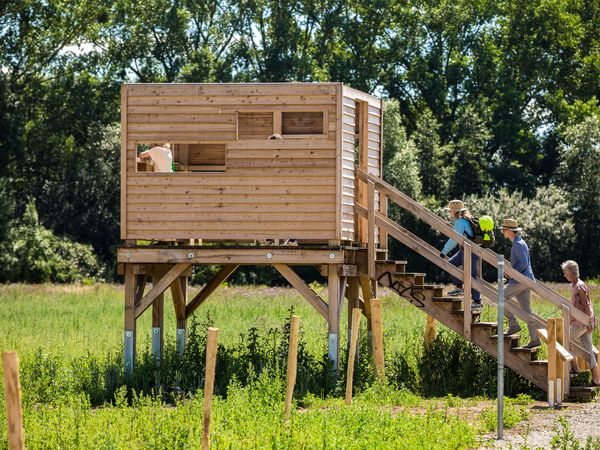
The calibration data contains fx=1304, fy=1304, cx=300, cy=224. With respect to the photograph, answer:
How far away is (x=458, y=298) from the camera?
22.6m

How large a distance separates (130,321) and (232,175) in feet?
10.4

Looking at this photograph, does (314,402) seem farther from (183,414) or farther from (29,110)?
(29,110)

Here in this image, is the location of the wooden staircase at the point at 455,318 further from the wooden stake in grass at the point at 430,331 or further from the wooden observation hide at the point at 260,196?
the wooden stake in grass at the point at 430,331

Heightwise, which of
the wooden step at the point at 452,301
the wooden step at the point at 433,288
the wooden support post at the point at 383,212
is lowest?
the wooden step at the point at 452,301

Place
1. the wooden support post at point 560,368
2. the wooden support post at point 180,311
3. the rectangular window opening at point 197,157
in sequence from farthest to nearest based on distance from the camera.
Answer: the rectangular window opening at point 197,157 → the wooden support post at point 180,311 → the wooden support post at point 560,368

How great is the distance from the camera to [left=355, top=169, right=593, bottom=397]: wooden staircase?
2159 cm

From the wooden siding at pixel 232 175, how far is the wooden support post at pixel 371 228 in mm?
687

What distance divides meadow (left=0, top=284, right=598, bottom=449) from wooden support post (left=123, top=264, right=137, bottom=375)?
23 cm

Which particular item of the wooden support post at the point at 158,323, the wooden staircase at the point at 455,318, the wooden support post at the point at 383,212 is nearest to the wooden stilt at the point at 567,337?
the wooden staircase at the point at 455,318

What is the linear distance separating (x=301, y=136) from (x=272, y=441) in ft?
28.2

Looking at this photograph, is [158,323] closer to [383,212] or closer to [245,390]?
[383,212]

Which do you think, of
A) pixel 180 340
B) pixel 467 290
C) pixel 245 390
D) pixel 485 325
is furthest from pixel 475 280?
pixel 180 340

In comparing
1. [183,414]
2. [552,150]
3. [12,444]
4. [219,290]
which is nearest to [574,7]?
[552,150]

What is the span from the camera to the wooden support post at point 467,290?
2181 centimetres
